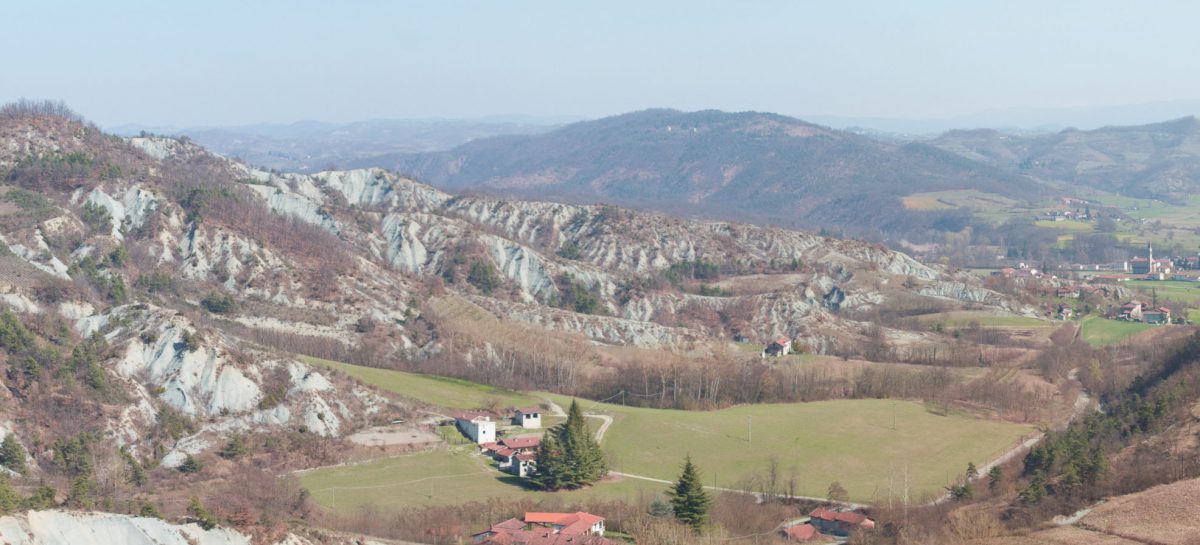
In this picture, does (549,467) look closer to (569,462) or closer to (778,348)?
(569,462)

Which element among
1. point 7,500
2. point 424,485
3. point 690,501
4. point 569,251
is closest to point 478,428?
point 424,485

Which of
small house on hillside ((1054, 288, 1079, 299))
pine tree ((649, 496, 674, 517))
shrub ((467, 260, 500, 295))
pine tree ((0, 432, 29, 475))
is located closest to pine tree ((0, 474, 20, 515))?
pine tree ((0, 432, 29, 475))

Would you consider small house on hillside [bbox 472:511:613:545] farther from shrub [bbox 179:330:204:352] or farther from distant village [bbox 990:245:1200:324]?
distant village [bbox 990:245:1200:324]

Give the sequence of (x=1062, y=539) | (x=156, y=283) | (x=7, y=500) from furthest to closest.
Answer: (x=156, y=283) < (x=1062, y=539) < (x=7, y=500)

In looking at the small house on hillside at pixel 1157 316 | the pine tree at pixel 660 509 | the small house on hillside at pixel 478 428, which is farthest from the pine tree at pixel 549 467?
the small house on hillside at pixel 1157 316

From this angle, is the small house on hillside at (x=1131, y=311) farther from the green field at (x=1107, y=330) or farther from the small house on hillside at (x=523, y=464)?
the small house on hillside at (x=523, y=464)
